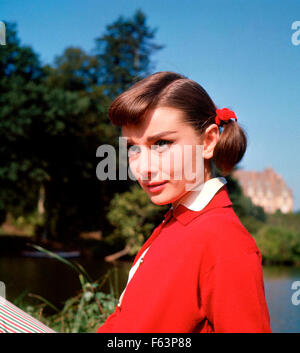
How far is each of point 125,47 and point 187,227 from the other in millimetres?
16490

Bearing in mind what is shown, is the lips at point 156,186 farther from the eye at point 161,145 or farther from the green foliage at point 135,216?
the green foliage at point 135,216

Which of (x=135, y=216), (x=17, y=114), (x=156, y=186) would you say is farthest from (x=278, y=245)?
(x=156, y=186)

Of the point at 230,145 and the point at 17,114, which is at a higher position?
the point at 17,114

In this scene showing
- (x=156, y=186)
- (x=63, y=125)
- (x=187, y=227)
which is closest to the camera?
(x=187, y=227)

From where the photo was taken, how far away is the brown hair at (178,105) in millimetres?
980

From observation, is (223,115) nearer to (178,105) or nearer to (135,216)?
(178,105)

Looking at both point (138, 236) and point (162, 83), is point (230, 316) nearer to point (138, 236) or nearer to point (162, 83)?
point (162, 83)

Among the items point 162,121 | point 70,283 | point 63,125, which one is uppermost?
point 63,125

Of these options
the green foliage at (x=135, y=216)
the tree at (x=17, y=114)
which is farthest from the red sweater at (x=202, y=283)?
the green foliage at (x=135, y=216)

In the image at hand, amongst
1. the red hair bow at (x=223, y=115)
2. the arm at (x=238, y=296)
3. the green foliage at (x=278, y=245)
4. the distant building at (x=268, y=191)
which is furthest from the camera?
the distant building at (x=268, y=191)

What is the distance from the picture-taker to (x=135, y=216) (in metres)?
13.8

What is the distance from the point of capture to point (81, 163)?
574 inches

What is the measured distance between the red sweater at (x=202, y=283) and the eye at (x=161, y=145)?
169 millimetres

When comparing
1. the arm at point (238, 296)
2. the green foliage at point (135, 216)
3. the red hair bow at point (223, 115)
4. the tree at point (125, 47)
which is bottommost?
the green foliage at point (135, 216)
